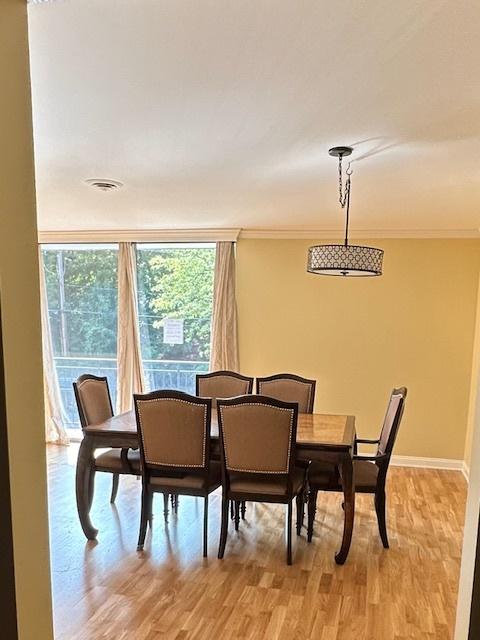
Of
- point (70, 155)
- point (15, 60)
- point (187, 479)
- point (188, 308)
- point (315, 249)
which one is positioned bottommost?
point (187, 479)

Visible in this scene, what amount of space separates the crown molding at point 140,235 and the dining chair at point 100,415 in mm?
2067

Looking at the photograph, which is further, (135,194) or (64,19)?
(135,194)

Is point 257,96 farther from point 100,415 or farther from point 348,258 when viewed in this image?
point 100,415

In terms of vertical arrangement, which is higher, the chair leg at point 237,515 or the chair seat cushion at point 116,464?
the chair seat cushion at point 116,464

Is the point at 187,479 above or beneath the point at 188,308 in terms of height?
beneath

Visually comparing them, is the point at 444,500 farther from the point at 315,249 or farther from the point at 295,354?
the point at 315,249

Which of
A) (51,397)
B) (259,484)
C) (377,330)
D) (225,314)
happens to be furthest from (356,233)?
(51,397)

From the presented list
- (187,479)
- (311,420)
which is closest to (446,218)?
(311,420)

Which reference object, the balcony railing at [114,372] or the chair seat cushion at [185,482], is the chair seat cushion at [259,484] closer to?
the chair seat cushion at [185,482]

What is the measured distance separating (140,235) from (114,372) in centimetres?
163

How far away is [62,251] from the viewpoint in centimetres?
578

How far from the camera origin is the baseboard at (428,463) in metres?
4.90

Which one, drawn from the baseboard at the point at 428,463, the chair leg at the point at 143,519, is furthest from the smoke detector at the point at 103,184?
the baseboard at the point at 428,463

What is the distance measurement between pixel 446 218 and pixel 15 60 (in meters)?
3.95
